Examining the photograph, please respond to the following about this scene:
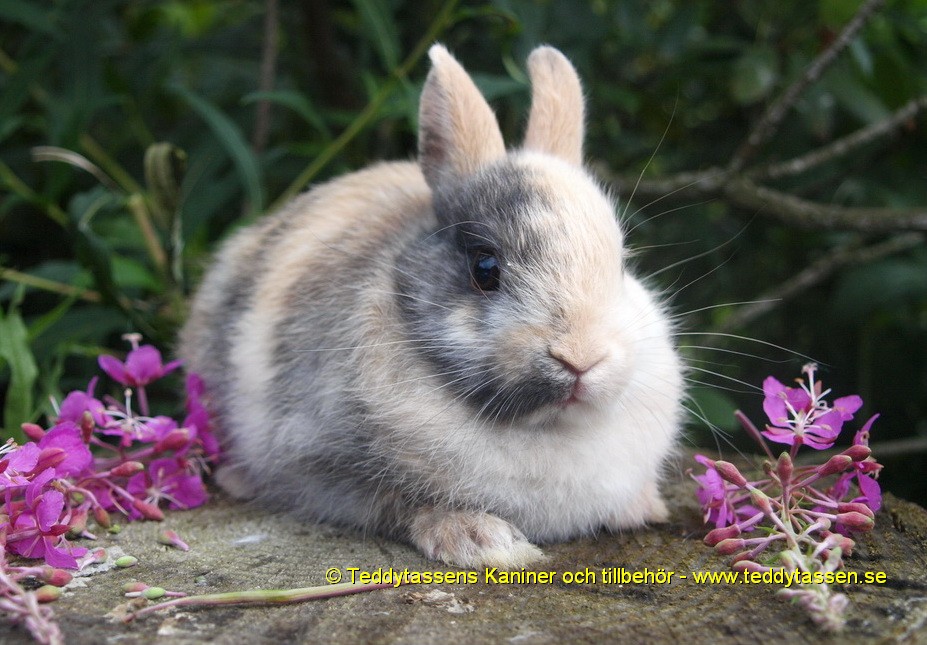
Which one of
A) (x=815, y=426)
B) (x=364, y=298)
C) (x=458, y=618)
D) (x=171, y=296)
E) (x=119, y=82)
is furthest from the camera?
(x=119, y=82)

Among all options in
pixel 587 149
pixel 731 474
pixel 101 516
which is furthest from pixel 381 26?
pixel 731 474

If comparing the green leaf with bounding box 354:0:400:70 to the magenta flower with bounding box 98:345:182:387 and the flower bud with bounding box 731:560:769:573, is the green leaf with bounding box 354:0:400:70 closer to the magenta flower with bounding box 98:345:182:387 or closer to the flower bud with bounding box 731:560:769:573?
the magenta flower with bounding box 98:345:182:387

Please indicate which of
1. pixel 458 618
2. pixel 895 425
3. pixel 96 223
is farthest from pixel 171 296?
pixel 895 425

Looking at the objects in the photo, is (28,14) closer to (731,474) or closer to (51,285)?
(51,285)

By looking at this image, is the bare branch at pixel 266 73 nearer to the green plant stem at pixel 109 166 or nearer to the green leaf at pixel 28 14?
the green plant stem at pixel 109 166

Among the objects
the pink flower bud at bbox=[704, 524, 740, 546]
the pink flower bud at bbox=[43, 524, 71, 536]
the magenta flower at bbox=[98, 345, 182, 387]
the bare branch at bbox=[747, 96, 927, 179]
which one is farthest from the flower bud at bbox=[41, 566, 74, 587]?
the bare branch at bbox=[747, 96, 927, 179]

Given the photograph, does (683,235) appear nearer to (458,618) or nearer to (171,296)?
(171,296)
